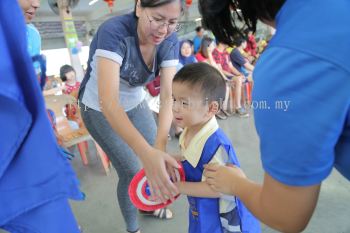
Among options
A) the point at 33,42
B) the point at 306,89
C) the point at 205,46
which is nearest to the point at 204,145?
the point at 306,89

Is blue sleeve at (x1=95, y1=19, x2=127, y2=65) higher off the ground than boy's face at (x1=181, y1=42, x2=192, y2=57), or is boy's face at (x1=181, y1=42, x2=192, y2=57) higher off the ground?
blue sleeve at (x1=95, y1=19, x2=127, y2=65)

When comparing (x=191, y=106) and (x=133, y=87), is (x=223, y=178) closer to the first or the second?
(x=191, y=106)

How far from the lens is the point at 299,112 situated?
39 centimetres

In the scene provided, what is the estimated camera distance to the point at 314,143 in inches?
15.7

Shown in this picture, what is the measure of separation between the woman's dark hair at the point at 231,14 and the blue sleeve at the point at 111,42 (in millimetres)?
440

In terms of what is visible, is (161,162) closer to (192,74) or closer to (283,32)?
(192,74)

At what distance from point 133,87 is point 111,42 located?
30 cm

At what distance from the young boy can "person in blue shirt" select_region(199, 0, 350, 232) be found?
0.42 meters

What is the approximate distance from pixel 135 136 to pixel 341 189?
1.54 m

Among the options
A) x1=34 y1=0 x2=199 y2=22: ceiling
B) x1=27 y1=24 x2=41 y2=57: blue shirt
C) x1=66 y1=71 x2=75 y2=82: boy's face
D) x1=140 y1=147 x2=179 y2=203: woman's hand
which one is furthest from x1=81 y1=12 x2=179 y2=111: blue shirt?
x1=34 y1=0 x2=199 y2=22: ceiling

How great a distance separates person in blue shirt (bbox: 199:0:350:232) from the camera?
14.9 inches

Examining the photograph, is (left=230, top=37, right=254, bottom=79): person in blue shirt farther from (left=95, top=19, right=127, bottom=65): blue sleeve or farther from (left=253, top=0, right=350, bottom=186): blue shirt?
(left=253, top=0, right=350, bottom=186): blue shirt

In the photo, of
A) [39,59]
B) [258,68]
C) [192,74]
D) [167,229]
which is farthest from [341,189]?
[39,59]

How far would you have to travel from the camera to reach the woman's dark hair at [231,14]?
0.48 m
